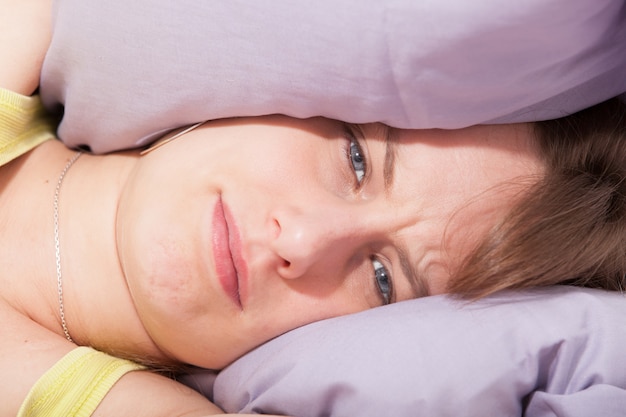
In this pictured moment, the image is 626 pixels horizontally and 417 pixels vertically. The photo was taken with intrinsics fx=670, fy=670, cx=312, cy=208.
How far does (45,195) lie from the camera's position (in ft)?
3.93

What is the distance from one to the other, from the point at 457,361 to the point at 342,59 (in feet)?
1.59

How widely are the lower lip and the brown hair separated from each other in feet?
1.18

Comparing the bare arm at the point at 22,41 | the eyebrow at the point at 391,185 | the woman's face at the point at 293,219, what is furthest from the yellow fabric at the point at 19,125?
the eyebrow at the point at 391,185

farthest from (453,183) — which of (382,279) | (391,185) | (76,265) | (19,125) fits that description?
(19,125)

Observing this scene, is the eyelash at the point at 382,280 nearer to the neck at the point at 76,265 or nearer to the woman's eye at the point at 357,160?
the woman's eye at the point at 357,160

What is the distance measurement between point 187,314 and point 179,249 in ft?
0.35

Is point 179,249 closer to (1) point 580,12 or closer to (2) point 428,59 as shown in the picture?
(2) point 428,59

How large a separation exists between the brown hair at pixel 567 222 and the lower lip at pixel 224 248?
361mm

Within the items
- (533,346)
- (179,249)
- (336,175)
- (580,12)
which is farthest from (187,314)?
(580,12)

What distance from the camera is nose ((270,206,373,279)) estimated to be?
99 cm

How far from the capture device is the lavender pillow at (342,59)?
3.03ft

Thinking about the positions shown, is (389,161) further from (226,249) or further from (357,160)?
(226,249)

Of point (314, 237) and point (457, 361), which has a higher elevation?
point (314, 237)

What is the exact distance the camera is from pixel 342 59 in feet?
3.24
